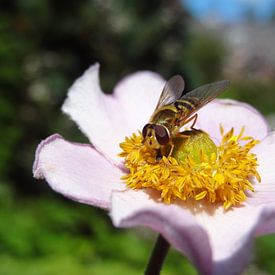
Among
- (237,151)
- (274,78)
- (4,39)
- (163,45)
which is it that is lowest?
(274,78)

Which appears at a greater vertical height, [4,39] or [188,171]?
[188,171]

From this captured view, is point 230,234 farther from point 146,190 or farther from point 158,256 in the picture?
point 146,190

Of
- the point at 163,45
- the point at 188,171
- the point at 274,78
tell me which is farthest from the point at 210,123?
the point at 274,78

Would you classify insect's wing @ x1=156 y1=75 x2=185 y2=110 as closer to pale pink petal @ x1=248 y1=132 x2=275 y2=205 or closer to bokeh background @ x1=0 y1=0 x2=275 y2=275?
pale pink petal @ x1=248 y1=132 x2=275 y2=205

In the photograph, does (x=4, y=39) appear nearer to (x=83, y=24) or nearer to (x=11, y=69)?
(x=11, y=69)

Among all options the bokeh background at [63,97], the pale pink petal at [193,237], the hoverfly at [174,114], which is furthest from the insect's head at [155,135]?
the bokeh background at [63,97]

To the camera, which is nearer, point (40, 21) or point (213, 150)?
point (213, 150)

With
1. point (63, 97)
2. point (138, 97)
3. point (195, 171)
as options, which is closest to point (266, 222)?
point (195, 171)
